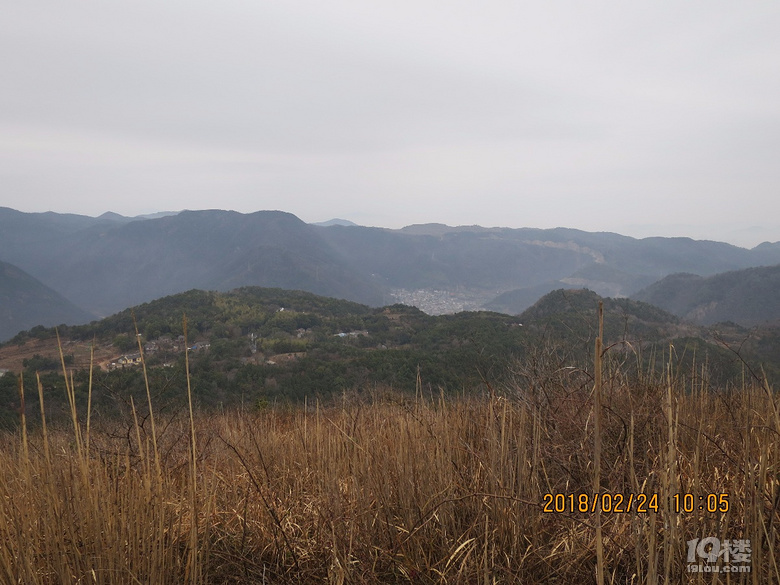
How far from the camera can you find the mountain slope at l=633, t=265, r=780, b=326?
60.5 meters

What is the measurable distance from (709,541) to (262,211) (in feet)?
655

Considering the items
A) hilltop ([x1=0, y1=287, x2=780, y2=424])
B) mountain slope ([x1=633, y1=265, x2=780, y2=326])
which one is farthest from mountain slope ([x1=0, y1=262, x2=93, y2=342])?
mountain slope ([x1=633, y1=265, x2=780, y2=326])

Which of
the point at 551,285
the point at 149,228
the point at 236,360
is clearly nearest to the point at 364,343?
the point at 236,360

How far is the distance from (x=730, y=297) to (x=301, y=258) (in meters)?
115

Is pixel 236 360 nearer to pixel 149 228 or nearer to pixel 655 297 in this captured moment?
pixel 655 297

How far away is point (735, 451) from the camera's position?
2.33m

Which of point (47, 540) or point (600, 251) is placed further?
point (600, 251)

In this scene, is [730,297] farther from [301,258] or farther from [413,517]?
[301,258]

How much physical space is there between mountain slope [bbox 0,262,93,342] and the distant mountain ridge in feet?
59.5

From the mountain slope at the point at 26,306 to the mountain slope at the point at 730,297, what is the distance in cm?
12669

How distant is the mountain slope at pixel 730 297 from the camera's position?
6053 centimetres
